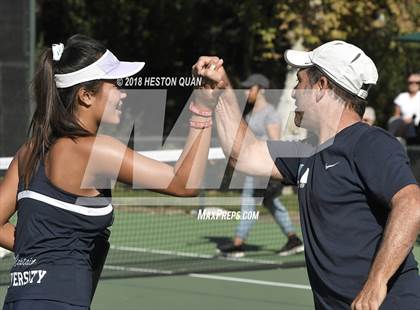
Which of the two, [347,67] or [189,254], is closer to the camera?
[347,67]

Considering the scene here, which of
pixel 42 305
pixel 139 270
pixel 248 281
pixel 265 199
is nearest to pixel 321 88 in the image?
pixel 42 305

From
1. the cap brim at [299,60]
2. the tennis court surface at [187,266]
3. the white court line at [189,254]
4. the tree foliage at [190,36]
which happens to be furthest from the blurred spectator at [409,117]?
the cap brim at [299,60]

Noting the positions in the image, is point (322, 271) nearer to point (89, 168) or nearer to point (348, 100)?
point (348, 100)

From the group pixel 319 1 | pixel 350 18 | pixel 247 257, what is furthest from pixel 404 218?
pixel 350 18

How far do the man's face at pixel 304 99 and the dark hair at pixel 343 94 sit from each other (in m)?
0.03

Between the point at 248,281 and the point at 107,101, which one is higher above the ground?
the point at 107,101

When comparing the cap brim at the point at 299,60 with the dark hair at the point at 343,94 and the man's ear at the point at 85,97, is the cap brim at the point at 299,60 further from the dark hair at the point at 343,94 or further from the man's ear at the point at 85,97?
the man's ear at the point at 85,97

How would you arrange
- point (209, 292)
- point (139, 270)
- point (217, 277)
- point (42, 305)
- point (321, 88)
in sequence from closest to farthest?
point (42, 305) → point (321, 88) → point (209, 292) → point (217, 277) → point (139, 270)

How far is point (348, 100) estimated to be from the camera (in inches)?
187

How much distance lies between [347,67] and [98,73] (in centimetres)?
107

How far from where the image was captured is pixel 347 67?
4.65m

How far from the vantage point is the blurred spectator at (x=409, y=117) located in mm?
15331

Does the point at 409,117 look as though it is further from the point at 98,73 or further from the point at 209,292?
the point at 98,73

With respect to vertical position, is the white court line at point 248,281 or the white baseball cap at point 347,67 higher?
the white baseball cap at point 347,67
